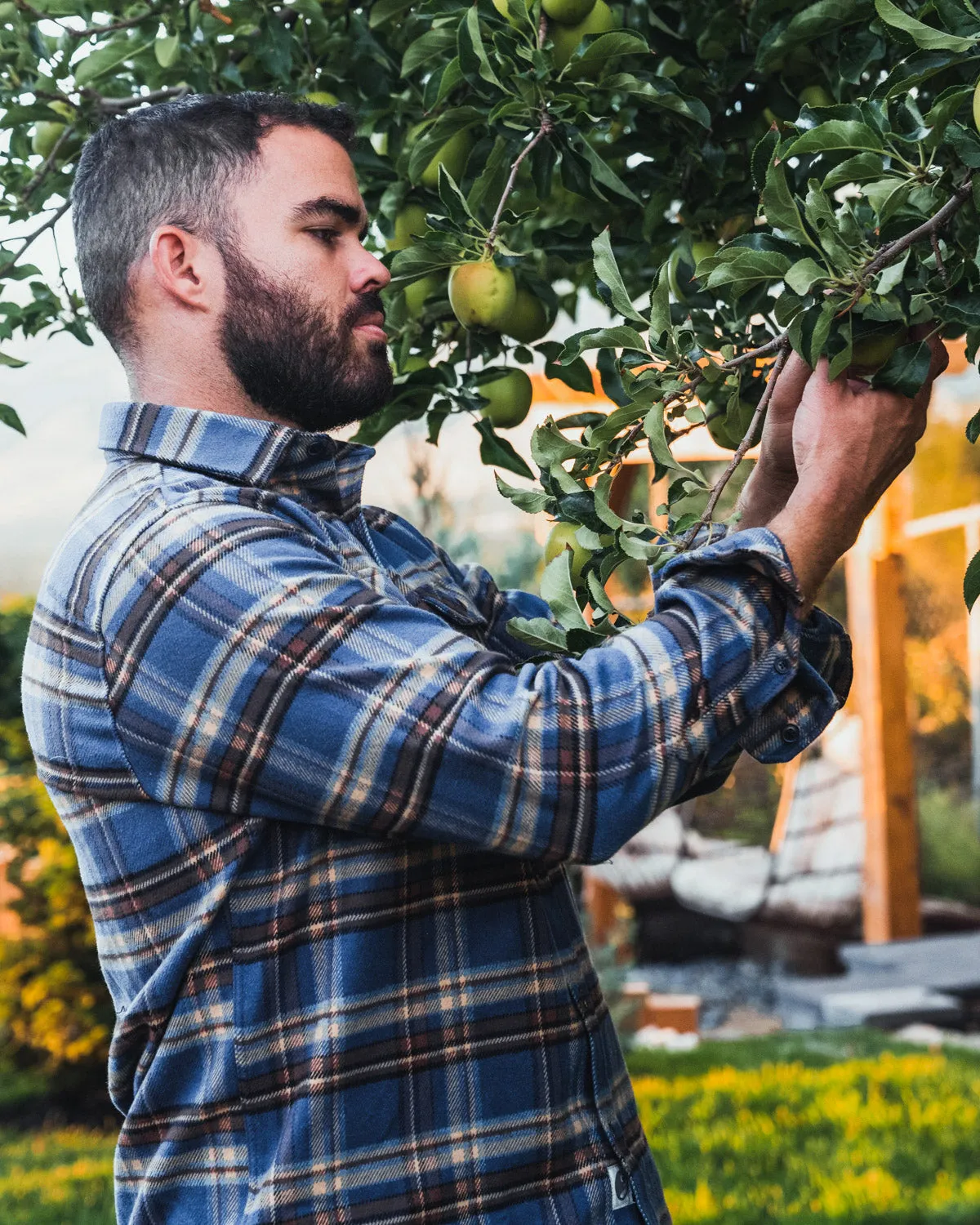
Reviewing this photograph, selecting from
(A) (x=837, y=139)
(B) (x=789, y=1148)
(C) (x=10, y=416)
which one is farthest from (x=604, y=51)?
(B) (x=789, y=1148)

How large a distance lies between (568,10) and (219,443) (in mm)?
467

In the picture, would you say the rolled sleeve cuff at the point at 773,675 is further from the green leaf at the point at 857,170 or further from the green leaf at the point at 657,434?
the green leaf at the point at 857,170

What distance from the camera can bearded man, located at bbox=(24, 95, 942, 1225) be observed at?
0.92m

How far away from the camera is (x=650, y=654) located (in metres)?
0.92

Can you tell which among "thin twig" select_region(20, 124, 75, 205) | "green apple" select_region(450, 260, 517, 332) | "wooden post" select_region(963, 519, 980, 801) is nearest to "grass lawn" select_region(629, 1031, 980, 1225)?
"wooden post" select_region(963, 519, 980, 801)

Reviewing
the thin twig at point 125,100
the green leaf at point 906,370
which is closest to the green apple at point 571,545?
the green leaf at point 906,370

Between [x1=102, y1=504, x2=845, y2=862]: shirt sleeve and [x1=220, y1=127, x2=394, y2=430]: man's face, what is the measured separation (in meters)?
0.24

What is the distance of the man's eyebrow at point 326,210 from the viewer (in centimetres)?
120

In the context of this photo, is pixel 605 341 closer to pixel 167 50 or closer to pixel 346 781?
pixel 346 781

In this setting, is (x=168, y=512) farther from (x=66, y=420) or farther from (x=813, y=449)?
(x=66, y=420)

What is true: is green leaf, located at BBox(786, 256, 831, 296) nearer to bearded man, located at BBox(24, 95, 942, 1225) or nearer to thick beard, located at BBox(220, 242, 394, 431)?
bearded man, located at BBox(24, 95, 942, 1225)

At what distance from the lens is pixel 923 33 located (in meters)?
0.87

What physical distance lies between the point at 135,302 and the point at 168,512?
0.31 m

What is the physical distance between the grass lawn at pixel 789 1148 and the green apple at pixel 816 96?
2.40m
